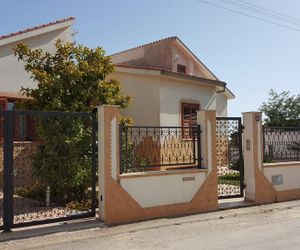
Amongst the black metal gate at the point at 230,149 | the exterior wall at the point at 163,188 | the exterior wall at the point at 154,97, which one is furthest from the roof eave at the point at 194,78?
the exterior wall at the point at 163,188

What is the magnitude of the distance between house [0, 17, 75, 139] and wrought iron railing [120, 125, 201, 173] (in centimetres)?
480

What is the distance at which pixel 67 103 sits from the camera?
32.8 ft

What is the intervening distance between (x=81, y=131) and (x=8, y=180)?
8.56 feet

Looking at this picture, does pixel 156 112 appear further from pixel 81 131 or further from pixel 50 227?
pixel 50 227

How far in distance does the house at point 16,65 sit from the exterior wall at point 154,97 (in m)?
4.09

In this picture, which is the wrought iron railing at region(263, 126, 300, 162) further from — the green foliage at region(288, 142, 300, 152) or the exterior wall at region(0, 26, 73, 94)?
the exterior wall at region(0, 26, 73, 94)

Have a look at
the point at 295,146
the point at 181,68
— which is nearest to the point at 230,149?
the point at 295,146

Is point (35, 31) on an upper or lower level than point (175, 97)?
upper

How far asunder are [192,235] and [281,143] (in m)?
5.33

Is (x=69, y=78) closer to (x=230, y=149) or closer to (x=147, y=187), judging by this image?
(x=147, y=187)

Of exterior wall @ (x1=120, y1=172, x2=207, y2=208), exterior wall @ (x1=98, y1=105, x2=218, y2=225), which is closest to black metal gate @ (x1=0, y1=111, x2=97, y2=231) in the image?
exterior wall @ (x1=98, y1=105, x2=218, y2=225)

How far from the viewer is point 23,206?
9188mm

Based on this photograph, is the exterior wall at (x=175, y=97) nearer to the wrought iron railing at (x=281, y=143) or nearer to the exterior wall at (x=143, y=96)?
the exterior wall at (x=143, y=96)

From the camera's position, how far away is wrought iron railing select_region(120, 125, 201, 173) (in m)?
8.64
